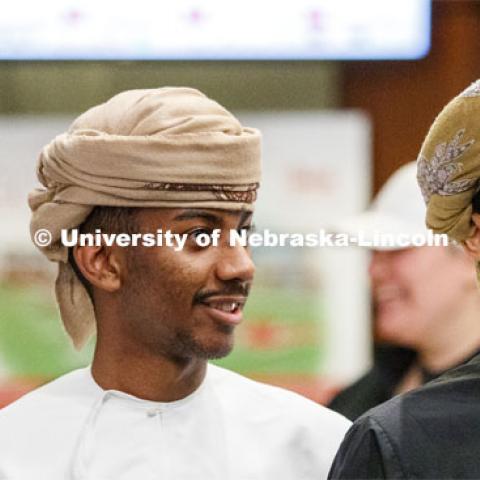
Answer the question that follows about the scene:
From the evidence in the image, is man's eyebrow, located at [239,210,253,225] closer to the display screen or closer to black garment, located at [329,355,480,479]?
black garment, located at [329,355,480,479]

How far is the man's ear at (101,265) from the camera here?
4.81 feet

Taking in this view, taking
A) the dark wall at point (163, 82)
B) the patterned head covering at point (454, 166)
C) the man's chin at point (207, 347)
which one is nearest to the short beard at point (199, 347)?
the man's chin at point (207, 347)

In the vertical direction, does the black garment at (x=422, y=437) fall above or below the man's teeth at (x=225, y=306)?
below

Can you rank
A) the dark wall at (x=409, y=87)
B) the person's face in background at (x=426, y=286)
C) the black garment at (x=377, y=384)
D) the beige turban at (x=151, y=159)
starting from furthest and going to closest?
1. the dark wall at (x=409, y=87)
2. the person's face in background at (x=426, y=286)
3. the black garment at (x=377, y=384)
4. the beige turban at (x=151, y=159)

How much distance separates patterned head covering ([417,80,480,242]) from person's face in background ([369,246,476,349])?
2.35 ft

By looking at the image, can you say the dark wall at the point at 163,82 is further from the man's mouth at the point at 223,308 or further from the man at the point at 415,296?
the man's mouth at the point at 223,308

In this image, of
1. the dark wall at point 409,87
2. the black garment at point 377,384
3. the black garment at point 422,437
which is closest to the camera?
the black garment at point 422,437

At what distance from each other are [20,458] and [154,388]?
176 millimetres

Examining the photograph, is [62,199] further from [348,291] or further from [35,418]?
[348,291]

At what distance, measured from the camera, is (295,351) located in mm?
2451

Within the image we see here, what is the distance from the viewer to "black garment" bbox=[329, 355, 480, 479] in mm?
1294

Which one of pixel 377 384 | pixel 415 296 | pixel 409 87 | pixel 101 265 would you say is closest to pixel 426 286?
pixel 415 296

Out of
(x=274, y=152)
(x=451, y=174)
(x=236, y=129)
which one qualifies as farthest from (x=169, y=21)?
(x=451, y=174)

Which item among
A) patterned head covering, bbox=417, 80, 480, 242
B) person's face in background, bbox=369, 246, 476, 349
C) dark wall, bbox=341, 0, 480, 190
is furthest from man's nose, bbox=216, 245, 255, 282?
dark wall, bbox=341, 0, 480, 190
